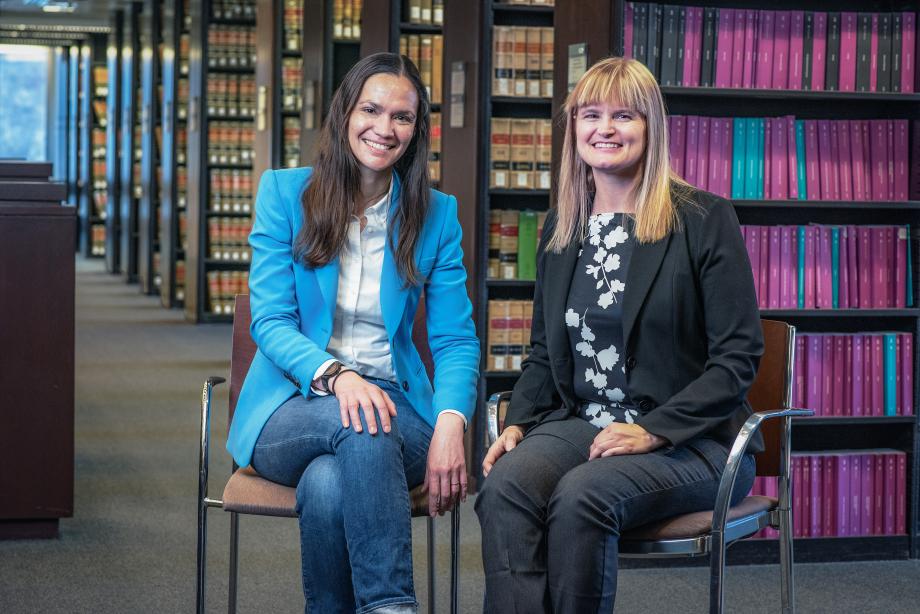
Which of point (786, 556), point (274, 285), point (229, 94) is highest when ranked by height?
point (229, 94)

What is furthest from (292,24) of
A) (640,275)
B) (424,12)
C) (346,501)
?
(346,501)

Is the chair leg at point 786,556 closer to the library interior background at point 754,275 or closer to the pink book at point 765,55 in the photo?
the library interior background at point 754,275

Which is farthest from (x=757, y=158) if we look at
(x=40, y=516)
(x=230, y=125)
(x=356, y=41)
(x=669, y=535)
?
(x=230, y=125)

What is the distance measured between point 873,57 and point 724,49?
477 millimetres

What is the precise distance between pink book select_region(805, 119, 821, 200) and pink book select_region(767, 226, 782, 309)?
158mm

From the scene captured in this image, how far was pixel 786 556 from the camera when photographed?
2.71 m

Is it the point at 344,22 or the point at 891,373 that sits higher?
the point at 344,22

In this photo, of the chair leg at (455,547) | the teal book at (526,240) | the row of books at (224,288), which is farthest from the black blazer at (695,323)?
the row of books at (224,288)

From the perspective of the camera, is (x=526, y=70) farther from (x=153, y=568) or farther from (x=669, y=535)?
(x=669, y=535)

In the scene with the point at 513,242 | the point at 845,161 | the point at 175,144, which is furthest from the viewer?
the point at 175,144

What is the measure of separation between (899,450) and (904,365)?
Result: 10.9 inches

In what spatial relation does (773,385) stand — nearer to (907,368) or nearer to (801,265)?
(801,265)

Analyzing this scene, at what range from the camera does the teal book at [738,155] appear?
3836 mm

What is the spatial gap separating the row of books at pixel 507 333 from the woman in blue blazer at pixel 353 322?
2.07 m
